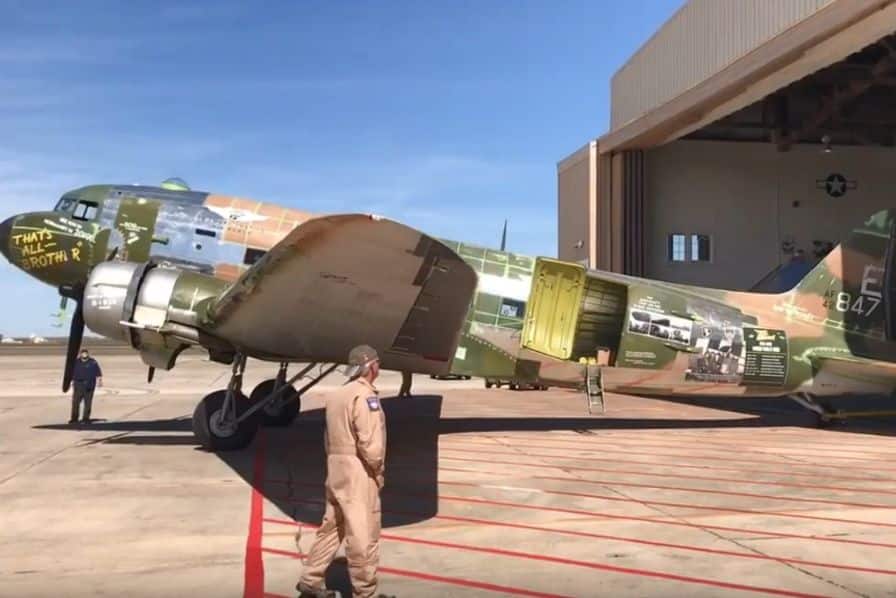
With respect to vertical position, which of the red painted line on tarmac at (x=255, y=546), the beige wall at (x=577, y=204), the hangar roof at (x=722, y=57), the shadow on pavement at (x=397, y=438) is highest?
the hangar roof at (x=722, y=57)

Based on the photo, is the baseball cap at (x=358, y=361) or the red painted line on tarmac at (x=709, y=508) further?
the red painted line on tarmac at (x=709, y=508)

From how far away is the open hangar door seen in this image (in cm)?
2673

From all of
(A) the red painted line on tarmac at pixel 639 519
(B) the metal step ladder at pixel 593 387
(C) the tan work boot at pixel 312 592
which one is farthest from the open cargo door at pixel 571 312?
(C) the tan work boot at pixel 312 592

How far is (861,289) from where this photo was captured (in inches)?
553

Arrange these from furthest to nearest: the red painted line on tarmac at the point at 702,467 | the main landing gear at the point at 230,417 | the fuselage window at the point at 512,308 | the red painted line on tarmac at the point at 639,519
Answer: the fuselage window at the point at 512,308, the main landing gear at the point at 230,417, the red painted line on tarmac at the point at 702,467, the red painted line on tarmac at the point at 639,519

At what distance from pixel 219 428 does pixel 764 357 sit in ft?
29.8

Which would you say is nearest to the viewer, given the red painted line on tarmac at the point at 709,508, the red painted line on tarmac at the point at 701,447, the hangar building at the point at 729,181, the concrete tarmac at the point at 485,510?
the concrete tarmac at the point at 485,510

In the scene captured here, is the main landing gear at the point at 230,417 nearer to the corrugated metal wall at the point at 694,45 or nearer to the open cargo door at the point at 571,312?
the open cargo door at the point at 571,312

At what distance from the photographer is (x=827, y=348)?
44.5ft

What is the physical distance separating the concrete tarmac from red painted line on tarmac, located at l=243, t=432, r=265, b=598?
0.08 ft

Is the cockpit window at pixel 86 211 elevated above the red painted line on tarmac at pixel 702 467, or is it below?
above

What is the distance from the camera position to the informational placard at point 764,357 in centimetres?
1309

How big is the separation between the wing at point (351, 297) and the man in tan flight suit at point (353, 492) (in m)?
2.17

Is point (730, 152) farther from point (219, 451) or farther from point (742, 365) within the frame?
point (219, 451)
